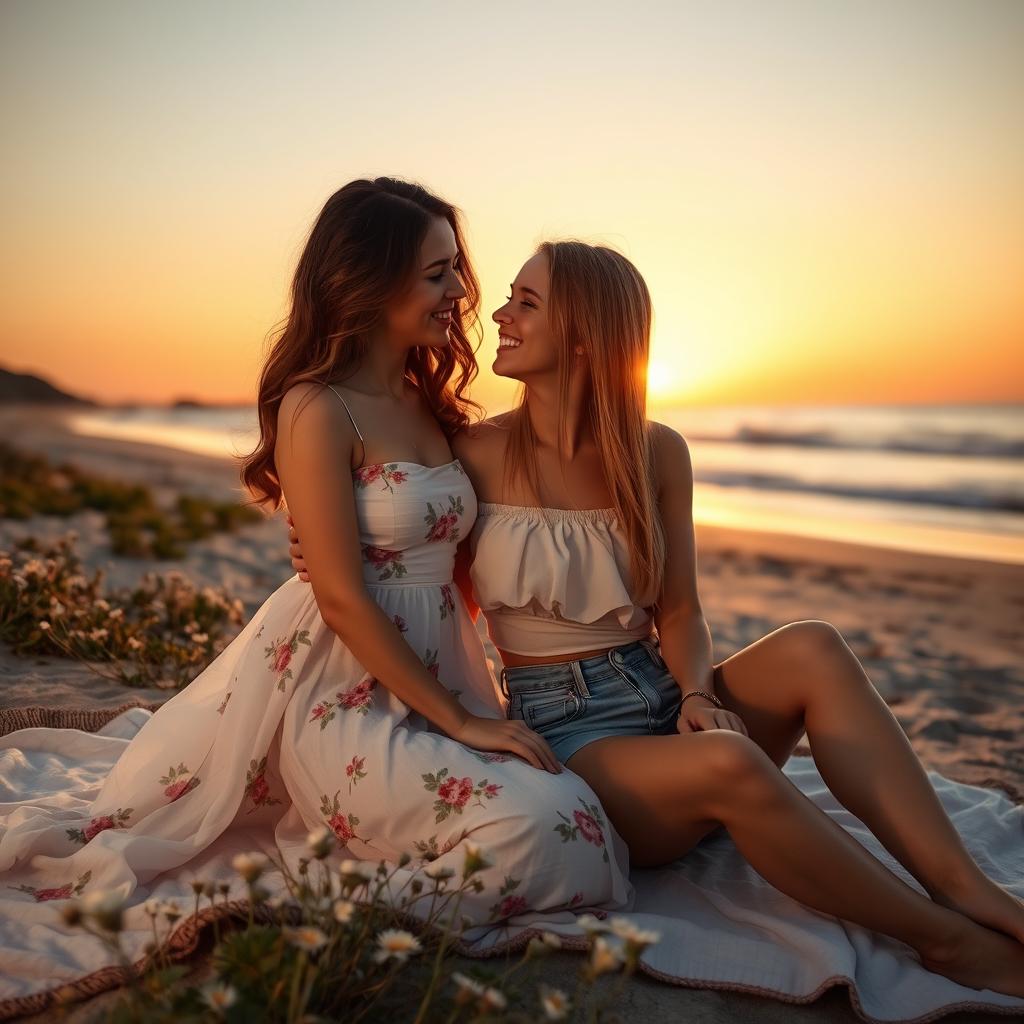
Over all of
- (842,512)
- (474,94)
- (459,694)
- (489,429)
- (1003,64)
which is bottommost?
(842,512)

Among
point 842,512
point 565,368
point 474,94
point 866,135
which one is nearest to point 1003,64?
point 866,135

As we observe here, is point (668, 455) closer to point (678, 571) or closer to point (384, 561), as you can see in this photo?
point (678, 571)

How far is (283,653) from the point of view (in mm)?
2773

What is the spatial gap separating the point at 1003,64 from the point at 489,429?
1032 cm

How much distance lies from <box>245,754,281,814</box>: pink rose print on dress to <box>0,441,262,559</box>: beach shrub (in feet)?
12.6

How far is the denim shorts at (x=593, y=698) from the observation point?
2926 mm

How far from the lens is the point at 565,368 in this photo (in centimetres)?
318

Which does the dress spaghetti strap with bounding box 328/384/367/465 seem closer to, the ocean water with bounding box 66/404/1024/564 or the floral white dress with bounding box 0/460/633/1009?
the floral white dress with bounding box 0/460/633/1009

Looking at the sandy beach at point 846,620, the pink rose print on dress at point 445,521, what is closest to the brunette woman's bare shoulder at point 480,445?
the pink rose print on dress at point 445,521

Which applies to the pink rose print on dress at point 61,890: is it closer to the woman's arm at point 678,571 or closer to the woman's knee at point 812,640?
the woman's arm at point 678,571

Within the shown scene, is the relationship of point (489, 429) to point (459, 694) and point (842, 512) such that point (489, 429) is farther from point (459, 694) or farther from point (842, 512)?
point (842, 512)

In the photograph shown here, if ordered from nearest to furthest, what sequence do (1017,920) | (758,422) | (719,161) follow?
1. (1017,920)
2. (719,161)
3. (758,422)

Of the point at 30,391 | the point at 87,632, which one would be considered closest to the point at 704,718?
the point at 87,632

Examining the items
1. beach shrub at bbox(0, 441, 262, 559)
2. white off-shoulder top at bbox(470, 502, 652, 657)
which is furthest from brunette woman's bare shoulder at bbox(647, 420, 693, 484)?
beach shrub at bbox(0, 441, 262, 559)
